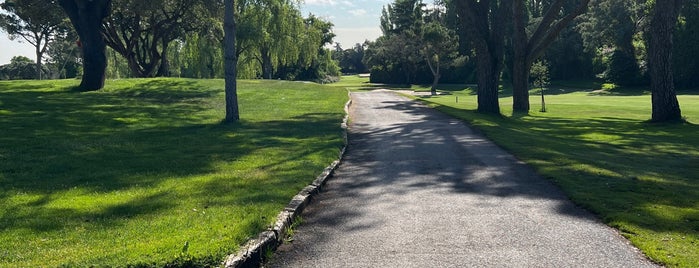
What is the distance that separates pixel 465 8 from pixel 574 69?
57.5 meters

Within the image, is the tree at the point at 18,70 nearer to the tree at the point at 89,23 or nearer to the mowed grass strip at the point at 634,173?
the tree at the point at 89,23

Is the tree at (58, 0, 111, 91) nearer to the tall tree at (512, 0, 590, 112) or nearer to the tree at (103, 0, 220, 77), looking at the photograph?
the tree at (103, 0, 220, 77)

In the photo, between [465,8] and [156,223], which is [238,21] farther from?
[156,223]

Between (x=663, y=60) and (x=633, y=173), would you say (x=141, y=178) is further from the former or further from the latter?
(x=663, y=60)

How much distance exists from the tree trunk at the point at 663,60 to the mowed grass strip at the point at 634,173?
91cm

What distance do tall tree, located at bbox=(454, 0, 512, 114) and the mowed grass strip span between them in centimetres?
301

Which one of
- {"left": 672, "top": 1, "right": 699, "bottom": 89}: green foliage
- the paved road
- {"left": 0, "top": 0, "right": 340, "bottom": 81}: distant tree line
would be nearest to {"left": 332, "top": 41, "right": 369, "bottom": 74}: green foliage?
{"left": 0, "top": 0, "right": 340, "bottom": 81}: distant tree line

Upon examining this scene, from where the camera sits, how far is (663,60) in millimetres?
24062

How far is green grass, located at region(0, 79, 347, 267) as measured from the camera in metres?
5.70

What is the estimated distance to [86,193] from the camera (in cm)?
810

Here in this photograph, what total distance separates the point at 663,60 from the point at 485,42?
7.57 m

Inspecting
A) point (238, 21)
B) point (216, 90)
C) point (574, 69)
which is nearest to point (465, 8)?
point (216, 90)

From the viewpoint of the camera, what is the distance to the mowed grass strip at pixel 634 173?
6.73 m

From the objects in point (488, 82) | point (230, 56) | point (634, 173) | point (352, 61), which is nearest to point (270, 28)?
point (488, 82)
